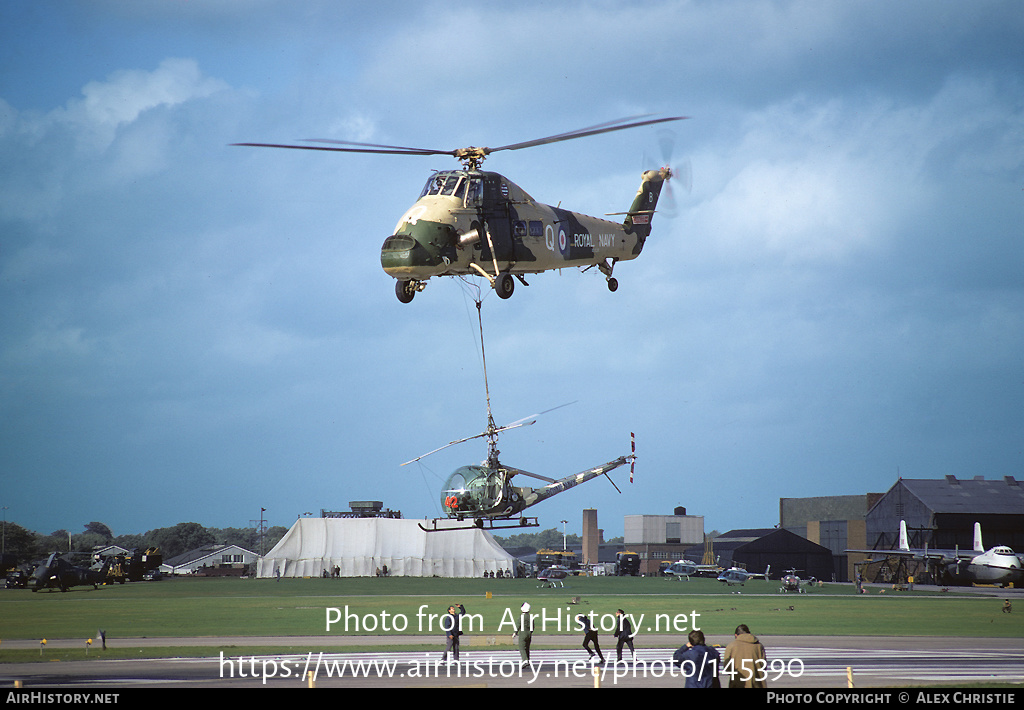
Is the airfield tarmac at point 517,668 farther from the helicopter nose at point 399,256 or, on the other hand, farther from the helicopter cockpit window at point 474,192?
the helicopter cockpit window at point 474,192

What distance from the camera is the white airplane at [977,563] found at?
79000mm

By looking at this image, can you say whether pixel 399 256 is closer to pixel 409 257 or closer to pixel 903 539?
pixel 409 257

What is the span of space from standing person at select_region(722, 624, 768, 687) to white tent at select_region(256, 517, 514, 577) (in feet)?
260

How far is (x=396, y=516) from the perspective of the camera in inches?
3834

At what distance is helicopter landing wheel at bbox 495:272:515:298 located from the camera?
1158 inches

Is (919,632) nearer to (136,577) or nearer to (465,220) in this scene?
(465,220)

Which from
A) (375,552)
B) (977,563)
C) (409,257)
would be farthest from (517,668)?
(375,552)

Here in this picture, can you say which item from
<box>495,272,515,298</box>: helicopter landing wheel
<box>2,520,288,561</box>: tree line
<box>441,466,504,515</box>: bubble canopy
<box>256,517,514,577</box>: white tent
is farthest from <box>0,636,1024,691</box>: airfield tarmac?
<box>2,520,288,561</box>: tree line

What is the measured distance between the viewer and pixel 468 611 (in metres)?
48.6

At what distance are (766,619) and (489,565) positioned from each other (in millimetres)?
48824

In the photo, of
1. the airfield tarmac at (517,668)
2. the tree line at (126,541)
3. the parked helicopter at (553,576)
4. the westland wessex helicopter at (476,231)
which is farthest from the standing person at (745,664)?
the tree line at (126,541)

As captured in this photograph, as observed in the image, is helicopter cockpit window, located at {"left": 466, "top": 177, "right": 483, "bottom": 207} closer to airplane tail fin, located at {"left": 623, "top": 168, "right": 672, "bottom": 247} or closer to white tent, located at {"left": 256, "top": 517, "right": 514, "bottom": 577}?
airplane tail fin, located at {"left": 623, "top": 168, "right": 672, "bottom": 247}

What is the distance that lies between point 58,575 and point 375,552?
102 ft
